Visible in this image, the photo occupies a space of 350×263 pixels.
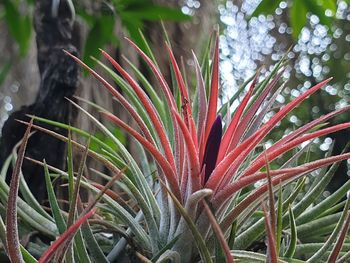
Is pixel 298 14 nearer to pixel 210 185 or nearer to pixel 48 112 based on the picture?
pixel 48 112

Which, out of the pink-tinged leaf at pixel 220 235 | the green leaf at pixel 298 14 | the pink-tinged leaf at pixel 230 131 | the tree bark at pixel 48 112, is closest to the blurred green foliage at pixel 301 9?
the green leaf at pixel 298 14

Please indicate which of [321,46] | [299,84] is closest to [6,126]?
[299,84]

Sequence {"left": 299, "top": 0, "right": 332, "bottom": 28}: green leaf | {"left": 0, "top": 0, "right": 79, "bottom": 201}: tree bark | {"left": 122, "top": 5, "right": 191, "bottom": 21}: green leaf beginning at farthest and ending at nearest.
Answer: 1. {"left": 299, "top": 0, "right": 332, "bottom": 28}: green leaf
2. {"left": 122, "top": 5, "right": 191, "bottom": 21}: green leaf
3. {"left": 0, "top": 0, "right": 79, "bottom": 201}: tree bark

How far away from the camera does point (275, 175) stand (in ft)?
1.07

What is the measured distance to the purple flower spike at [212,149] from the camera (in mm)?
343

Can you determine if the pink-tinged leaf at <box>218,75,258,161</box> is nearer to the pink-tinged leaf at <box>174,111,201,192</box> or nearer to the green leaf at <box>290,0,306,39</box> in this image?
the pink-tinged leaf at <box>174,111,201,192</box>

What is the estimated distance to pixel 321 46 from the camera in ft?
8.38

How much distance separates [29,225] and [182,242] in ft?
0.46

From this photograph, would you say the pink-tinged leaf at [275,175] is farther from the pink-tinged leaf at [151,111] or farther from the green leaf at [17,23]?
the green leaf at [17,23]

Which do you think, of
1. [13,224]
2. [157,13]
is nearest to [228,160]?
[13,224]

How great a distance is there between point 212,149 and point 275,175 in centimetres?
4

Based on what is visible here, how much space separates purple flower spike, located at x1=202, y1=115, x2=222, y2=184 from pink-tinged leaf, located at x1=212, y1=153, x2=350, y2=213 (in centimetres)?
2

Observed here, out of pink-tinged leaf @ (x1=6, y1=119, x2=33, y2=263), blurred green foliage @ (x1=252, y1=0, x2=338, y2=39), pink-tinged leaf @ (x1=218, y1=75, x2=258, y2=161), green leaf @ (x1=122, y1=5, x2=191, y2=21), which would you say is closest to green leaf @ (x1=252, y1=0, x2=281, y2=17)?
blurred green foliage @ (x1=252, y1=0, x2=338, y2=39)

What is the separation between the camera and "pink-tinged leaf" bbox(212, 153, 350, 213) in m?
0.31
